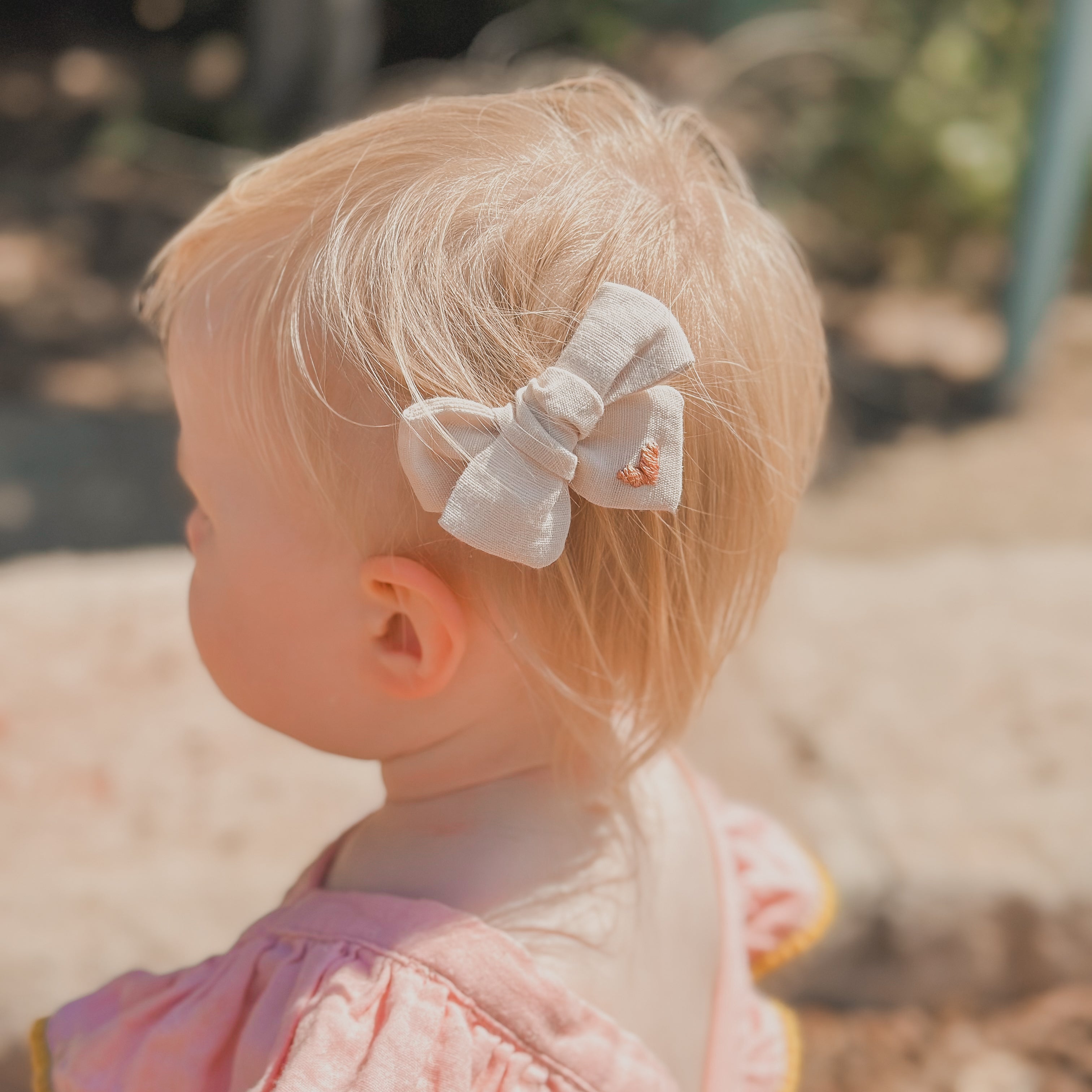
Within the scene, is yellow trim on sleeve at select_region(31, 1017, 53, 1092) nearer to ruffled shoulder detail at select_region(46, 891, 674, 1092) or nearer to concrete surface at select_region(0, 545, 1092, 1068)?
ruffled shoulder detail at select_region(46, 891, 674, 1092)

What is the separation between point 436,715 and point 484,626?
0.11 meters

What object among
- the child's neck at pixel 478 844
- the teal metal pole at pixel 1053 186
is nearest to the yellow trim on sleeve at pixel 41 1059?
the child's neck at pixel 478 844

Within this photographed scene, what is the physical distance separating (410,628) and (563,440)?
9.2 inches

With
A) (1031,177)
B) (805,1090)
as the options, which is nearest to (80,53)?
(1031,177)

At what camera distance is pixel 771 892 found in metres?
1.40

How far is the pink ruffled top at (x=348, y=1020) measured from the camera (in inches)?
37.1

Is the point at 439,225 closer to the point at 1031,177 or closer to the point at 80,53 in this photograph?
the point at 1031,177

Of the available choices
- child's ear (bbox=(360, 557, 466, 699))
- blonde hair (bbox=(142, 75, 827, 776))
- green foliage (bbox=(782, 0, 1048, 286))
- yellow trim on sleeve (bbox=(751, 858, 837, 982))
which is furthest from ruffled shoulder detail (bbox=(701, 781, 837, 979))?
green foliage (bbox=(782, 0, 1048, 286))

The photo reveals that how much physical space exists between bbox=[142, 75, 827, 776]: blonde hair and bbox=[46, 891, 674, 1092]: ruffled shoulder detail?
8.4 inches

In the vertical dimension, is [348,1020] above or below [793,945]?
above

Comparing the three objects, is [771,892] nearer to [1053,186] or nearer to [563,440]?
[563,440]

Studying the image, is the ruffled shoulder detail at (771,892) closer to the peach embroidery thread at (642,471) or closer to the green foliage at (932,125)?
the peach embroidery thread at (642,471)

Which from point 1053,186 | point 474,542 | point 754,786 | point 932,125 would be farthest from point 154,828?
point 932,125

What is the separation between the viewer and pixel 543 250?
936mm
